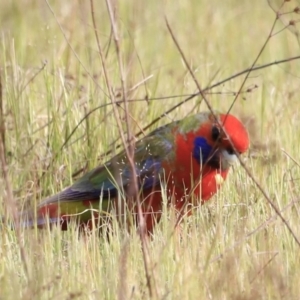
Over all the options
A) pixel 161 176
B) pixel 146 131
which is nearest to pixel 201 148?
pixel 161 176

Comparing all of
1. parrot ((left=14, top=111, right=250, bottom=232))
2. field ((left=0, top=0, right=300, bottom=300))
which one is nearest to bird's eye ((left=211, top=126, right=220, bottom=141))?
parrot ((left=14, top=111, right=250, bottom=232))

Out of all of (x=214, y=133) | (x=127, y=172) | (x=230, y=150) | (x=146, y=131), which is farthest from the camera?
(x=146, y=131)

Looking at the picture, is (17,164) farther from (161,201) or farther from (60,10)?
(60,10)

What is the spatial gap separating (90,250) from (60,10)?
485cm

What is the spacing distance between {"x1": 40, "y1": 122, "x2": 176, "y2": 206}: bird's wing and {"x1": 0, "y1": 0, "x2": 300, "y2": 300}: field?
16 cm

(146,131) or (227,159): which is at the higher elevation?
(146,131)

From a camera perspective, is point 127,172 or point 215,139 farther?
point 127,172

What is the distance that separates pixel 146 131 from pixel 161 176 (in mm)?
815

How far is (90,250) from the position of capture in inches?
152

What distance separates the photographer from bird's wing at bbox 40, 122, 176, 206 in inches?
185

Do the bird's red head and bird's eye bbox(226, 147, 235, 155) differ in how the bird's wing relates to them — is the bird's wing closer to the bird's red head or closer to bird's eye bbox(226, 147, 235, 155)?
the bird's red head

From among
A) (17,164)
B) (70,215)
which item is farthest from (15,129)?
(70,215)

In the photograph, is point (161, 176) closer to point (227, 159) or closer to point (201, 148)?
point (201, 148)

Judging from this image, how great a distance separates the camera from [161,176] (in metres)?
4.65
